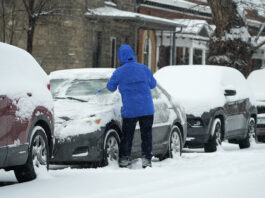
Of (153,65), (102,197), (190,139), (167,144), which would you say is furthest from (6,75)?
(153,65)

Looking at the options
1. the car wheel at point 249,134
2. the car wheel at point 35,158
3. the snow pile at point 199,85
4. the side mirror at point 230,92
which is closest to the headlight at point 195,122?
the snow pile at point 199,85

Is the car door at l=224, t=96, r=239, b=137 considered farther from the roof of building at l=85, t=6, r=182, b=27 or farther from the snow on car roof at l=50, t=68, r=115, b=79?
the roof of building at l=85, t=6, r=182, b=27

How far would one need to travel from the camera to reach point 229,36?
2438cm

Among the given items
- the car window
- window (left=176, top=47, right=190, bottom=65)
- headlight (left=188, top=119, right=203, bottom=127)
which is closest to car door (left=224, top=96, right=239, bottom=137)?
the car window

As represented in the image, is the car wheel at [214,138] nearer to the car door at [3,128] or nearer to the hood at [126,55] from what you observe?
the hood at [126,55]

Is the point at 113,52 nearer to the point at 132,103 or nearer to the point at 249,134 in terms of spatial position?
the point at 249,134

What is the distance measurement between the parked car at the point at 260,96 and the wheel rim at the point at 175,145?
6159mm

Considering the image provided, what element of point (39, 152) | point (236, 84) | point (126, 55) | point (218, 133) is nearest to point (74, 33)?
point (236, 84)

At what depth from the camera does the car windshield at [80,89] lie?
12.1 m

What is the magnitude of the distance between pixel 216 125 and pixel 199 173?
Result: 549cm

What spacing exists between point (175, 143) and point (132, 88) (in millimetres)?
2494

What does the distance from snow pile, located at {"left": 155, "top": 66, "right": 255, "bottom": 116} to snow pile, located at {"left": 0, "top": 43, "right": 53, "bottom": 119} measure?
5734 mm

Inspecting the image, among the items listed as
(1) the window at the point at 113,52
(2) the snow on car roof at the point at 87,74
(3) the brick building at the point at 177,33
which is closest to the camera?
(2) the snow on car roof at the point at 87,74

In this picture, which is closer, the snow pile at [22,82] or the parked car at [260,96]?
the snow pile at [22,82]
